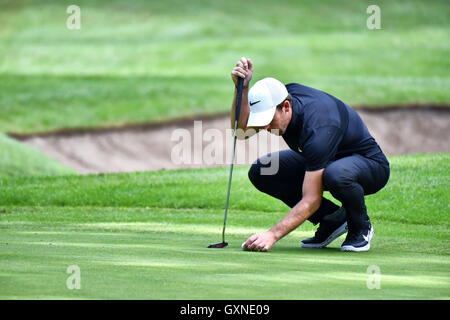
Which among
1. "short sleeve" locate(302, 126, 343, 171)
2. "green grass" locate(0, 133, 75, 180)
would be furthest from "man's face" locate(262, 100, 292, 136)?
"green grass" locate(0, 133, 75, 180)

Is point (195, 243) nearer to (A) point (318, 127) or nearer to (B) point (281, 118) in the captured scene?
(B) point (281, 118)

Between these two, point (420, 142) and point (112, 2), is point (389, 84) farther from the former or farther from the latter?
point (112, 2)

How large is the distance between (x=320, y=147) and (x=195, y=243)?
4.38 ft

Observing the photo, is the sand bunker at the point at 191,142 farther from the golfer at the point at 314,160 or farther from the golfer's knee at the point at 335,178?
the golfer's knee at the point at 335,178

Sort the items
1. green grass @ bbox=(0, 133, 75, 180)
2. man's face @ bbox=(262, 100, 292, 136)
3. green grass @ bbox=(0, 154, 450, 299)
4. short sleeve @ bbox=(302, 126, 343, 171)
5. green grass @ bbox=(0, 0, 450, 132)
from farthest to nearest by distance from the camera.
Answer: green grass @ bbox=(0, 0, 450, 132) < green grass @ bbox=(0, 133, 75, 180) < man's face @ bbox=(262, 100, 292, 136) < short sleeve @ bbox=(302, 126, 343, 171) < green grass @ bbox=(0, 154, 450, 299)

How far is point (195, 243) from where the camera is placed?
6.54 meters

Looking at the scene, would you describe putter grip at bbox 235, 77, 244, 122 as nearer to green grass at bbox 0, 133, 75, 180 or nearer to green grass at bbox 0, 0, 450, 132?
green grass at bbox 0, 133, 75, 180

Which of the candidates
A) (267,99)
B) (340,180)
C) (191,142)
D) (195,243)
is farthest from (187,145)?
(267,99)

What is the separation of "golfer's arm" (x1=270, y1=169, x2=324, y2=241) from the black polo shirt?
0.28ft

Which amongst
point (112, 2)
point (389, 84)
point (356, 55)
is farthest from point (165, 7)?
point (389, 84)

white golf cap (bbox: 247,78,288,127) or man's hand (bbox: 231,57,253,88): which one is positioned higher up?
man's hand (bbox: 231,57,253,88)

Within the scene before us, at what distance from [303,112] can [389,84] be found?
23022 millimetres

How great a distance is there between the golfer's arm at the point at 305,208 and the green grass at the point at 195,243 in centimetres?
18

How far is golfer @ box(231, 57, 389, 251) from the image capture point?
5.87 m
